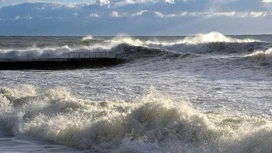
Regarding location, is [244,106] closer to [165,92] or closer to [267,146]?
[165,92]

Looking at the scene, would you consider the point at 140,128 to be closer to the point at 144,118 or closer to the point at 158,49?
the point at 144,118

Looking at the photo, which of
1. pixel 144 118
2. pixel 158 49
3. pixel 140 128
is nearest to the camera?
pixel 140 128

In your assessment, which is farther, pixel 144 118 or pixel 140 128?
pixel 144 118

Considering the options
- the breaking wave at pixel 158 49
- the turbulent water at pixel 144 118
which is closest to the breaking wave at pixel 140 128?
the turbulent water at pixel 144 118

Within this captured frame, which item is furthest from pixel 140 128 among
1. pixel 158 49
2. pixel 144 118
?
pixel 158 49

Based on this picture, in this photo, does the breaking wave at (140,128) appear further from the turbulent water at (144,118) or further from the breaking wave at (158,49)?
the breaking wave at (158,49)

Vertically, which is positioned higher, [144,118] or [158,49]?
[158,49]

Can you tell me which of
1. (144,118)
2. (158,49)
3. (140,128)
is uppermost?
(158,49)

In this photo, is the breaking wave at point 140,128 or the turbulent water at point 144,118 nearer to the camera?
the breaking wave at point 140,128

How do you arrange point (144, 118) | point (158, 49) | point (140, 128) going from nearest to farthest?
point (140, 128) → point (144, 118) → point (158, 49)

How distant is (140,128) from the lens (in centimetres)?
953

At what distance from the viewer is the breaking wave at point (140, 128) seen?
841cm

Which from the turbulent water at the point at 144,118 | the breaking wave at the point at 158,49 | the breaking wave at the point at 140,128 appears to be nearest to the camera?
the breaking wave at the point at 140,128

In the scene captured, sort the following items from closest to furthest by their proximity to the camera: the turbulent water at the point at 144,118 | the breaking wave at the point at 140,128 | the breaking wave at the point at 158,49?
the breaking wave at the point at 140,128 < the turbulent water at the point at 144,118 < the breaking wave at the point at 158,49
